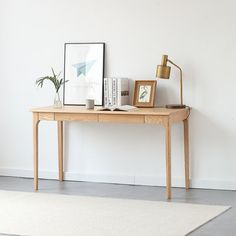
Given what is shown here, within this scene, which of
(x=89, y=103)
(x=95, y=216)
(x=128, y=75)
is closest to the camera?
(x=95, y=216)

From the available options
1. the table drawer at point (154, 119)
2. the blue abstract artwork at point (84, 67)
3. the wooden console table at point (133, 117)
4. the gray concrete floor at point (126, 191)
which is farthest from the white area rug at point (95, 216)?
the blue abstract artwork at point (84, 67)

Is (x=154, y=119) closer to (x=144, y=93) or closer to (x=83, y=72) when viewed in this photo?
(x=144, y=93)

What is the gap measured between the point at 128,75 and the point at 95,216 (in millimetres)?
1793

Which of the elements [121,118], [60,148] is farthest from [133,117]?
[60,148]

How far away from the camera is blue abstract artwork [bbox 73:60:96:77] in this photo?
247 inches

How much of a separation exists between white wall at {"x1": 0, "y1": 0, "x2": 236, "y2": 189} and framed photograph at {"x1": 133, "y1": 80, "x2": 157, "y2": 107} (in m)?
0.11

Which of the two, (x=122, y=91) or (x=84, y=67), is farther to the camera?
(x=84, y=67)

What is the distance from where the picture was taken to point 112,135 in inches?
247

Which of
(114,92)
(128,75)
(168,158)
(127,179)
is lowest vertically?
(127,179)

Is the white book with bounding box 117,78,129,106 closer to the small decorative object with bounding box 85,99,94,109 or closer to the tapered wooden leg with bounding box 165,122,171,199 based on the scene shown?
the small decorative object with bounding box 85,99,94,109

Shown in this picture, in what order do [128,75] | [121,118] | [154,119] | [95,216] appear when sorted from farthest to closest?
[128,75] < [121,118] < [154,119] < [95,216]

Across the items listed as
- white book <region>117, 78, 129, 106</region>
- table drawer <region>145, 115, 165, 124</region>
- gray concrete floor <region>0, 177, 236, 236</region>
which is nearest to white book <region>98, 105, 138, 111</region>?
white book <region>117, 78, 129, 106</region>

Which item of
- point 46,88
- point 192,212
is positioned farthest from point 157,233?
point 46,88

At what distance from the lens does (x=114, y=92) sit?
598 centimetres
